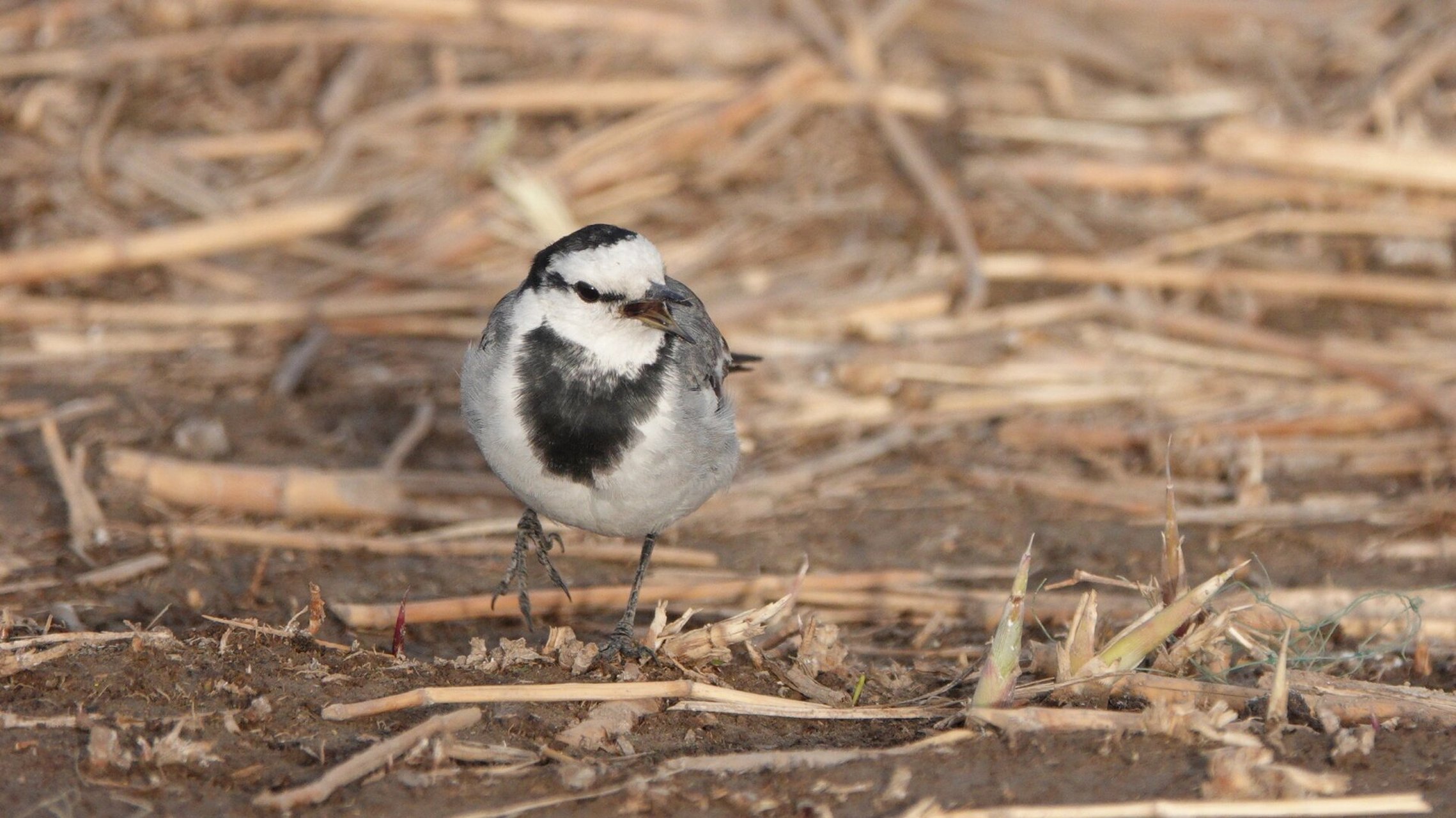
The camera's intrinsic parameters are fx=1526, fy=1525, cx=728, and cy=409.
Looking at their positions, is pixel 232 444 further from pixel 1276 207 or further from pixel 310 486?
pixel 1276 207

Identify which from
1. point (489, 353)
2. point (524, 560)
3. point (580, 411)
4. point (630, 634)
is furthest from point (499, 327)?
point (630, 634)

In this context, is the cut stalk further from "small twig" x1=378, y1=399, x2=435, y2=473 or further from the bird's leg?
"small twig" x1=378, y1=399, x2=435, y2=473

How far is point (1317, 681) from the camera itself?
4.59m

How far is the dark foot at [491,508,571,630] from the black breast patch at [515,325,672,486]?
2.32 ft

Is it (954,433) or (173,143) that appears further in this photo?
(173,143)

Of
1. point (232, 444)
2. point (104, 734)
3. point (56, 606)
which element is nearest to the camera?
point (104, 734)

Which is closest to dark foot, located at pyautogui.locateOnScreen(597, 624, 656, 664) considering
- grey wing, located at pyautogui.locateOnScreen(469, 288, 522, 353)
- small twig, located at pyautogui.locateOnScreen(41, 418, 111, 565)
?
grey wing, located at pyautogui.locateOnScreen(469, 288, 522, 353)

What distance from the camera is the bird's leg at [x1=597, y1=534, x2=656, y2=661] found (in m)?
4.91

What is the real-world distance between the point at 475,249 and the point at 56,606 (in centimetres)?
365

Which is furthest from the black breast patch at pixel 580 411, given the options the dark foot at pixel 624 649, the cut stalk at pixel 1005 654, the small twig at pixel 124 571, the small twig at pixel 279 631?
the small twig at pixel 124 571

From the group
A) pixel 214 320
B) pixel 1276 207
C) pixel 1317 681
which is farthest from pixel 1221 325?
pixel 214 320

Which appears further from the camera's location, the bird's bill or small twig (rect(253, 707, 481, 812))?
the bird's bill

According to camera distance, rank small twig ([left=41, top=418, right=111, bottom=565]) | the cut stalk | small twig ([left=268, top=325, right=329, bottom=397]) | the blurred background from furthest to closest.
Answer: small twig ([left=268, top=325, right=329, bottom=397])
the blurred background
small twig ([left=41, top=418, right=111, bottom=565])
the cut stalk

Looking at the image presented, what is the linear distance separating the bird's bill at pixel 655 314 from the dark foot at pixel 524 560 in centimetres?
106
